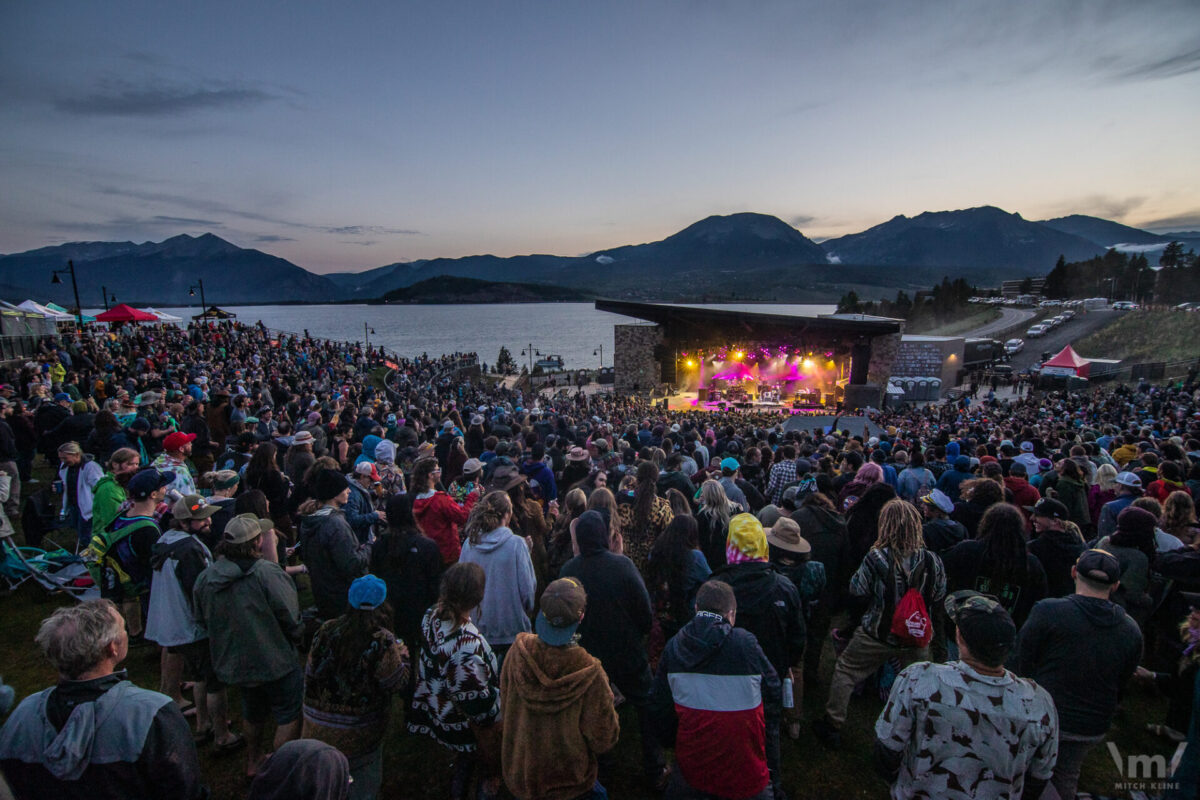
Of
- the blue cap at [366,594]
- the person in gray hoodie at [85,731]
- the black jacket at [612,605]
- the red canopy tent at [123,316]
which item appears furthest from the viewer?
the red canopy tent at [123,316]

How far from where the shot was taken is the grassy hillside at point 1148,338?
33594 millimetres

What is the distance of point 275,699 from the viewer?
300cm

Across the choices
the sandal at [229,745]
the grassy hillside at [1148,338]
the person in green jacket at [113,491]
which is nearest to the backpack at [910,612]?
the sandal at [229,745]

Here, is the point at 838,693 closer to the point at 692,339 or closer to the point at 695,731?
the point at 695,731

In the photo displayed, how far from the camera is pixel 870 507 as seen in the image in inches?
167

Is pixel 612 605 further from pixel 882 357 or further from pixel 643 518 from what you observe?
pixel 882 357

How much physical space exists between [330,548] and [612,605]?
185 centimetres

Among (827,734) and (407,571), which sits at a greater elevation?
(407,571)

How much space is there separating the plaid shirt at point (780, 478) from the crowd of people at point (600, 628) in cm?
4

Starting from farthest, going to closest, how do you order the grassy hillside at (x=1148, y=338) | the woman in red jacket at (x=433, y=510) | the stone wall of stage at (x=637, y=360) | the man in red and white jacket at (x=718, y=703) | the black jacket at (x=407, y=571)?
the grassy hillside at (x=1148, y=338) < the stone wall of stage at (x=637, y=360) < the woman in red jacket at (x=433, y=510) < the black jacket at (x=407, y=571) < the man in red and white jacket at (x=718, y=703)

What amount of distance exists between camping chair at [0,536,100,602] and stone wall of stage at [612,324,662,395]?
25.2 meters

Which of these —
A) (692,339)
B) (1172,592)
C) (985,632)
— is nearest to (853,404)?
(692,339)

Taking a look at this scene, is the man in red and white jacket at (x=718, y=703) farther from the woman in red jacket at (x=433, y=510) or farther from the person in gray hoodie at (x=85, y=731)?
the woman in red jacket at (x=433, y=510)

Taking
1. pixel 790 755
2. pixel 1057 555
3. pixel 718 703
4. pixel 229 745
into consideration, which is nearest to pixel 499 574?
pixel 718 703
